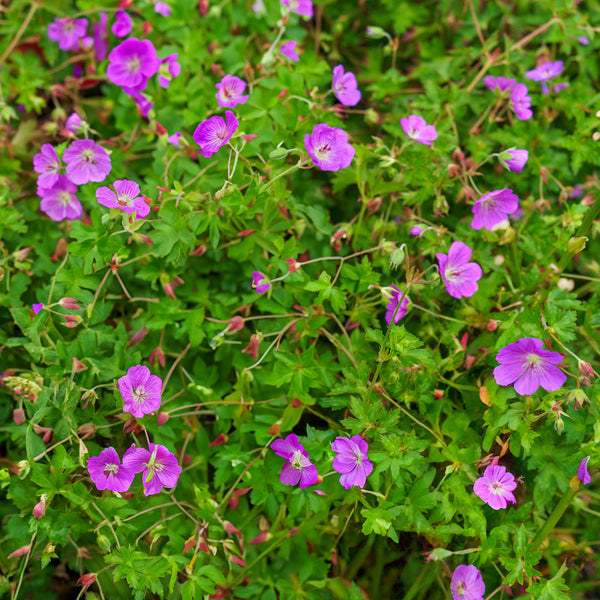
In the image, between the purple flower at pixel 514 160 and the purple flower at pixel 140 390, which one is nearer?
the purple flower at pixel 140 390

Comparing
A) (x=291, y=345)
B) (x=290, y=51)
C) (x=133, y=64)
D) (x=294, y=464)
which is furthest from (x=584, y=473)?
(x=133, y=64)

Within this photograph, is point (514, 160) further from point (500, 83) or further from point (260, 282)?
point (260, 282)

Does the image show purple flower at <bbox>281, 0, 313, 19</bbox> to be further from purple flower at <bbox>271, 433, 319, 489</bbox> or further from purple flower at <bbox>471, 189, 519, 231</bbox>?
purple flower at <bbox>271, 433, 319, 489</bbox>

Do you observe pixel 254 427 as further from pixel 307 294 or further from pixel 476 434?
pixel 476 434

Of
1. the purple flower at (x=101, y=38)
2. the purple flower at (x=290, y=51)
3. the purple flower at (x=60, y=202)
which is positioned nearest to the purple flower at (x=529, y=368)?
the purple flower at (x=290, y=51)

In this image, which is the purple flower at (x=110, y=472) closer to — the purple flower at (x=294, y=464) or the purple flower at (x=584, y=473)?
the purple flower at (x=294, y=464)
